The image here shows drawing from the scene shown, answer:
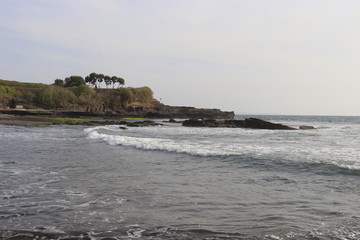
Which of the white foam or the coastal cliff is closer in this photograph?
the white foam

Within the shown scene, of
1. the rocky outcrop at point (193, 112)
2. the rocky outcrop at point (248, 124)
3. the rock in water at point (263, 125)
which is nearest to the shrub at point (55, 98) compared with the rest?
the rocky outcrop at point (193, 112)

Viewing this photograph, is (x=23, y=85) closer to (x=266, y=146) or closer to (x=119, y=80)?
(x=119, y=80)

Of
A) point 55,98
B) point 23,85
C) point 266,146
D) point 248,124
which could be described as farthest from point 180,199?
point 23,85

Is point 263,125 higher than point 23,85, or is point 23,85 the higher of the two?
point 23,85

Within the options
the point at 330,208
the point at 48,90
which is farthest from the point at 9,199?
the point at 48,90

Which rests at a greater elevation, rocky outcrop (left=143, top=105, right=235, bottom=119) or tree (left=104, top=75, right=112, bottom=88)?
tree (left=104, top=75, right=112, bottom=88)

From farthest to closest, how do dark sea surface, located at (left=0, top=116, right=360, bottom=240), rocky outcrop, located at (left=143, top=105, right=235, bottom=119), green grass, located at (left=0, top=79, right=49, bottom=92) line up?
green grass, located at (left=0, top=79, right=49, bottom=92) → rocky outcrop, located at (left=143, top=105, right=235, bottom=119) → dark sea surface, located at (left=0, top=116, right=360, bottom=240)

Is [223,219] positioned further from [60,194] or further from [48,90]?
[48,90]

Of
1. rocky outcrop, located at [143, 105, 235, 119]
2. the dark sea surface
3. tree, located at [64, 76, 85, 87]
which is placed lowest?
the dark sea surface

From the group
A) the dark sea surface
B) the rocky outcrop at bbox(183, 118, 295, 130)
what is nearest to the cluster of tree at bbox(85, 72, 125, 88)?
the rocky outcrop at bbox(183, 118, 295, 130)

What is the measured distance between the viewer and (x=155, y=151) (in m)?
19.2

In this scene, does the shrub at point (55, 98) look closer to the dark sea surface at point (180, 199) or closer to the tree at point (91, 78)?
the tree at point (91, 78)

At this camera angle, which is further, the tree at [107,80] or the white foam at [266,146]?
the tree at [107,80]

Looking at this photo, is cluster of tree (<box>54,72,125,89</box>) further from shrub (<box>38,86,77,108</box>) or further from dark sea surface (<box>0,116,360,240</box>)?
dark sea surface (<box>0,116,360,240</box>)
